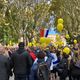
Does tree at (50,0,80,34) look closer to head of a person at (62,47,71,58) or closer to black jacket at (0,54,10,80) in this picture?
head of a person at (62,47,71,58)

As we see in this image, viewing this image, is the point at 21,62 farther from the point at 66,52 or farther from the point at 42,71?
the point at 66,52

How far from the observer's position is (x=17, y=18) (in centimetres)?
4591

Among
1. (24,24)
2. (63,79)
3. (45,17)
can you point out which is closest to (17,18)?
(24,24)

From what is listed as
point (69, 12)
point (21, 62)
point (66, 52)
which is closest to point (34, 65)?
point (21, 62)

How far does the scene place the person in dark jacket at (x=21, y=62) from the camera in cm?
1480

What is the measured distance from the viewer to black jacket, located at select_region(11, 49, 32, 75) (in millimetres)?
14812

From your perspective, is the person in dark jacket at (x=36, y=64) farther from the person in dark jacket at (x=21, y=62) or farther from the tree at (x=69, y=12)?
the tree at (x=69, y=12)

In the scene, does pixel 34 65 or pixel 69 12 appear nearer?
pixel 34 65

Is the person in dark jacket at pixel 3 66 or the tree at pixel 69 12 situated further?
the tree at pixel 69 12

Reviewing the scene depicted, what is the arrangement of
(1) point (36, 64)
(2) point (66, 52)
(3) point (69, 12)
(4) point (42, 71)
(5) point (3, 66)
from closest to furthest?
(5) point (3, 66), (4) point (42, 71), (1) point (36, 64), (2) point (66, 52), (3) point (69, 12)

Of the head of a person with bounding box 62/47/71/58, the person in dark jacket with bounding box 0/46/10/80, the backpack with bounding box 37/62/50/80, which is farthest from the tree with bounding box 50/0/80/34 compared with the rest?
the person in dark jacket with bounding box 0/46/10/80

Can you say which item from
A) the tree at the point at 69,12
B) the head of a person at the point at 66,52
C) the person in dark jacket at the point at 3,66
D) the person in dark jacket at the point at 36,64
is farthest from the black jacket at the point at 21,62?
the tree at the point at 69,12

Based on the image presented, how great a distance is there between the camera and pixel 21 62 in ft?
48.8

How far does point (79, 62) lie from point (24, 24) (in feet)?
104
